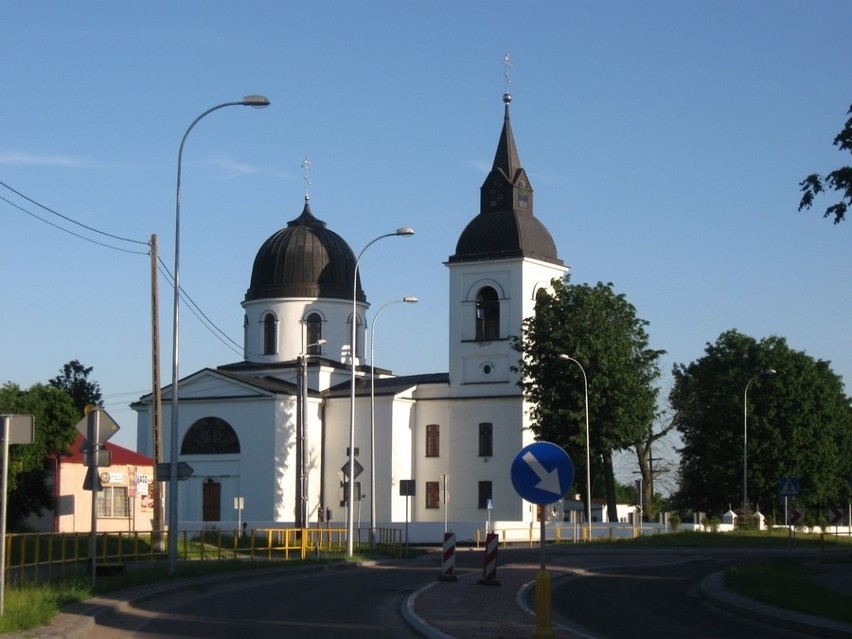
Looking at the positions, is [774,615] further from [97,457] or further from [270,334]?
[270,334]

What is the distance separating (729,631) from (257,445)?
182ft

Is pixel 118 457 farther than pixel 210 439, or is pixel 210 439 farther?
pixel 210 439

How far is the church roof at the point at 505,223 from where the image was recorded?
72500mm

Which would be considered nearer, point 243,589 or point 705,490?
point 243,589

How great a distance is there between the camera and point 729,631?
1888 centimetres

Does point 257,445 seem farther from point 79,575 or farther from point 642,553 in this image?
point 79,575

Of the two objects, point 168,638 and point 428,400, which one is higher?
point 428,400

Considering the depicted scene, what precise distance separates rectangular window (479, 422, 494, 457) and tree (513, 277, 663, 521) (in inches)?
153

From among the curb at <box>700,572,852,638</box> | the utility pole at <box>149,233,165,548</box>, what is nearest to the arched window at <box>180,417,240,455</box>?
the utility pole at <box>149,233,165,548</box>

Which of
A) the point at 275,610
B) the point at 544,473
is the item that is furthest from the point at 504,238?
the point at 544,473

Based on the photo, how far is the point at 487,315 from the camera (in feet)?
242

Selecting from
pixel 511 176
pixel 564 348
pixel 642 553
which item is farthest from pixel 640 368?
pixel 642 553

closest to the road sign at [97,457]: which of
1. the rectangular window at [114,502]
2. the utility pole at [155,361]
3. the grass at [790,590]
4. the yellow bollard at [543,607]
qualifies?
the yellow bollard at [543,607]

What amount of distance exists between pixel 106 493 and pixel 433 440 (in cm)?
2233
